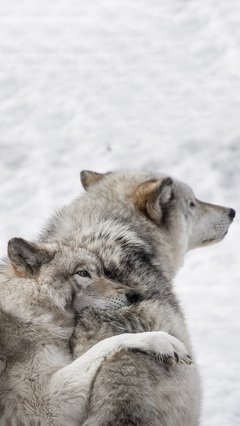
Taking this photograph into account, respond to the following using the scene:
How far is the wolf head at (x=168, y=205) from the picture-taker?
21.5ft

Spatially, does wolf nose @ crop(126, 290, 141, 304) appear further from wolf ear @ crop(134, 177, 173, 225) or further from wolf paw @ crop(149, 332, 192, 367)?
wolf ear @ crop(134, 177, 173, 225)

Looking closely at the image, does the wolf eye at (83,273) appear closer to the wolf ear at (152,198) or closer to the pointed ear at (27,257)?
the pointed ear at (27,257)

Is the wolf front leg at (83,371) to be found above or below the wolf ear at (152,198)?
below

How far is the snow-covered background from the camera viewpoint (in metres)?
9.45

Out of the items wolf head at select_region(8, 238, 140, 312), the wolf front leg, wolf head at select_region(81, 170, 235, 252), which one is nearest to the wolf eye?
wolf head at select_region(8, 238, 140, 312)

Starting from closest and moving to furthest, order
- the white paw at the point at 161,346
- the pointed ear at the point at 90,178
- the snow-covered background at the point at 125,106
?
the white paw at the point at 161,346
the pointed ear at the point at 90,178
the snow-covered background at the point at 125,106

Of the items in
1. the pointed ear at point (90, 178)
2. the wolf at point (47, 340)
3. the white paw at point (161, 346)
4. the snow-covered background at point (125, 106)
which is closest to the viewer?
the wolf at point (47, 340)

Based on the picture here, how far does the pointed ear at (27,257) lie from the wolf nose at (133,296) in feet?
1.58

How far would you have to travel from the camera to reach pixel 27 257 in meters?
5.49

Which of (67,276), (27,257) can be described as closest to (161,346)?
(67,276)

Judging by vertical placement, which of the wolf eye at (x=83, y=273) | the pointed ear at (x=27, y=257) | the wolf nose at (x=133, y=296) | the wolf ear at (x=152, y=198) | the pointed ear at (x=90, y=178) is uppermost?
the pointed ear at (x=90, y=178)

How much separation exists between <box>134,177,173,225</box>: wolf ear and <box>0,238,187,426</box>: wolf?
90 cm

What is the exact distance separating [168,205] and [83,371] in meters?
2.07

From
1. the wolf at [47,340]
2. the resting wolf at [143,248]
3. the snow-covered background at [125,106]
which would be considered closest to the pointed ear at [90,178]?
the resting wolf at [143,248]
